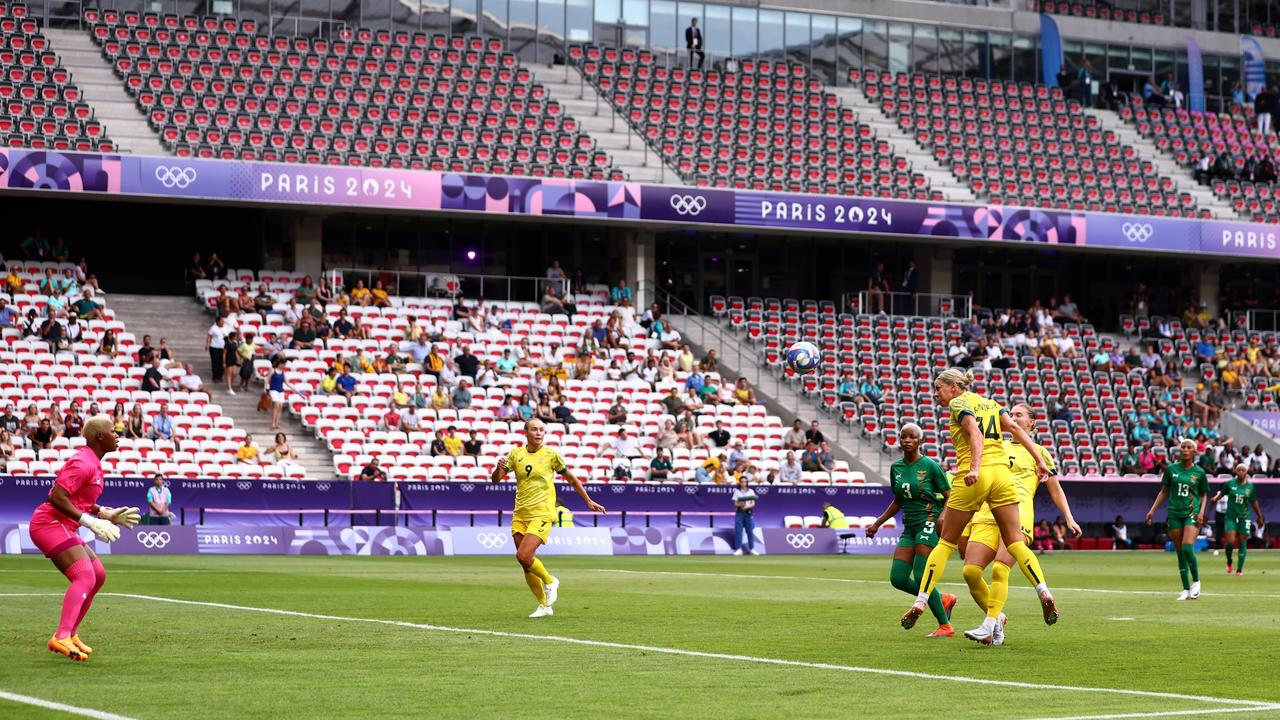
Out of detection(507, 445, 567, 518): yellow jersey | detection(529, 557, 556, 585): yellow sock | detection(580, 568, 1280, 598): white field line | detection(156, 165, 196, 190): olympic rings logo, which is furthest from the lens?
detection(156, 165, 196, 190): olympic rings logo

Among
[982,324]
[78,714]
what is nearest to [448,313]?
[982,324]

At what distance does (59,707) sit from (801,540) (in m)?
30.4

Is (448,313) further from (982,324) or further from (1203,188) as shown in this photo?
(1203,188)

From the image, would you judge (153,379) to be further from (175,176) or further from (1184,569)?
(1184,569)

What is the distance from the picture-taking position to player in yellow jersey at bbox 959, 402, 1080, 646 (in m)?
15.3

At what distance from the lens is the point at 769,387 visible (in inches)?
1903

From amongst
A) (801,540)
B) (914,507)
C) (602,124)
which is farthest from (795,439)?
(914,507)

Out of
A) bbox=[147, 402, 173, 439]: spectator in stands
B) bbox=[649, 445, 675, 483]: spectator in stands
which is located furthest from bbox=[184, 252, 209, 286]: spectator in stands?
bbox=[649, 445, 675, 483]: spectator in stands

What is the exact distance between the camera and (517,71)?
53.9m

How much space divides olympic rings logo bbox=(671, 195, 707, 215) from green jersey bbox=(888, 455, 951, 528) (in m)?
32.7

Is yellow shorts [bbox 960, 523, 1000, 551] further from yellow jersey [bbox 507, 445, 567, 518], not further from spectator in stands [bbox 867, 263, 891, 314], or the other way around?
spectator in stands [bbox 867, 263, 891, 314]

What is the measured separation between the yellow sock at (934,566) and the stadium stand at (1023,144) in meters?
40.7

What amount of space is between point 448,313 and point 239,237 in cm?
635

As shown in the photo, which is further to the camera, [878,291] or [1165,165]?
[1165,165]
